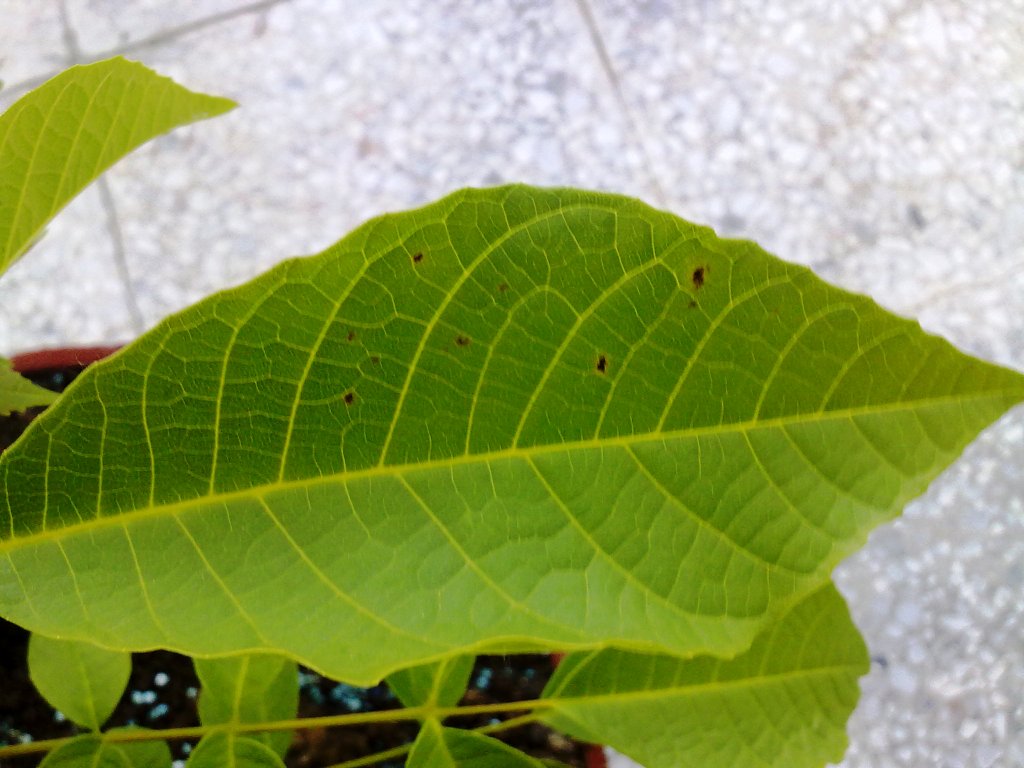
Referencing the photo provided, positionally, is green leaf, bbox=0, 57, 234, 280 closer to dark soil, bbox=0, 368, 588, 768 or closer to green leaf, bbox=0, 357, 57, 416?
green leaf, bbox=0, 357, 57, 416

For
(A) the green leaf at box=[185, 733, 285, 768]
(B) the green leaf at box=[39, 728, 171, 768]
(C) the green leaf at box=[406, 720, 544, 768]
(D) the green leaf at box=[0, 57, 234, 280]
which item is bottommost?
(B) the green leaf at box=[39, 728, 171, 768]

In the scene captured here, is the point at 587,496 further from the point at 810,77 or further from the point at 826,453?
the point at 810,77

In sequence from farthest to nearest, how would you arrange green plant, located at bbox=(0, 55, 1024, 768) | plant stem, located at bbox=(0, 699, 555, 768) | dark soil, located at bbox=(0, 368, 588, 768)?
dark soil, located at bbox=(0, 368, 588, 768), plant stem, located at bbox=(0, 699, 555, 768), green plant, located at bbox=(0, 55, 1024, 768)

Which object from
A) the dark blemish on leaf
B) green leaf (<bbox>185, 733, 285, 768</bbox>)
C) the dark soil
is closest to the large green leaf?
the dark blemish on leaf

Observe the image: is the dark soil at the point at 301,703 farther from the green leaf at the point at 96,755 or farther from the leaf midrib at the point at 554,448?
the leaf midrib at the point at 554,448

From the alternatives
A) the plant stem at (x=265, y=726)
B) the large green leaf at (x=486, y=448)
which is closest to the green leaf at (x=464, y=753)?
the plant stem at (x=265, y=726)

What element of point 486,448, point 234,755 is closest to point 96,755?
point 234,755

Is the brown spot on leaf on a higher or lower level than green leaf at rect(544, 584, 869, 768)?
higher
